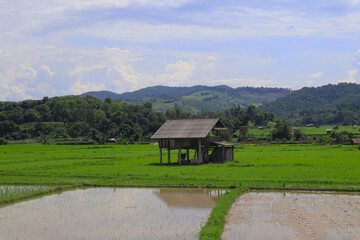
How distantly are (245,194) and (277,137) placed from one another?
66.6 meters

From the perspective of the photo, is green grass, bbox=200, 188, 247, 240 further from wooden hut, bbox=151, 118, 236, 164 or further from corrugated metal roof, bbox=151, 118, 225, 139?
wooden hut, bbox=151, 118, 236, 164

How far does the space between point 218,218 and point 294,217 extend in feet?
8.92

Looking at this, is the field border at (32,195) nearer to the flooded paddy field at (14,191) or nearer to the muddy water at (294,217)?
the flooded paddy field at (14,191)

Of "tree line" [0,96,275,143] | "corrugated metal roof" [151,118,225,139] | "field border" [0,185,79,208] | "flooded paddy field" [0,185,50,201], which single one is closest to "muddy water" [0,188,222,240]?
"field border" [0,185,79,208]

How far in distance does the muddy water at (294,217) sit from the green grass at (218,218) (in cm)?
22

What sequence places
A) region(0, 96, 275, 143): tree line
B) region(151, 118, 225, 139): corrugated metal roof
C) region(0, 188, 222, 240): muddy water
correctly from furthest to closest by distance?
region(0, 96, 275, 143): tree line, region(151, 118, 225, 139): corrugated metal roof, region(0, 188, 222, 240): muddy water

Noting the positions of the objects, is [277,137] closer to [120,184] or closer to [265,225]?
A: [120,184]

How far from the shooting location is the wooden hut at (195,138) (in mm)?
33688

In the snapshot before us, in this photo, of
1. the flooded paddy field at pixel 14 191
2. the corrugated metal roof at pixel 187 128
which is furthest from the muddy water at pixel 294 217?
the corrugated metal roof at pixel 187 128

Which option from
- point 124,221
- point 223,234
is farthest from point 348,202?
point 124,221

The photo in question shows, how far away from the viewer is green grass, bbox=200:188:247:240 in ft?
39.3

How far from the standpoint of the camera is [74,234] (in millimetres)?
12883

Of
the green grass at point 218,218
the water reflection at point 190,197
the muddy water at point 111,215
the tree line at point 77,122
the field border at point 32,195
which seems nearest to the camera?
the green grass at point 218,218

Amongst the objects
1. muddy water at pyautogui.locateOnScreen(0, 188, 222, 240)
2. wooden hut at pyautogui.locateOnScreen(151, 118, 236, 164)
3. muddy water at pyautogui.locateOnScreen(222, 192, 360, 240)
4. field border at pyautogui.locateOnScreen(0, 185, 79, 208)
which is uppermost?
wooden hut at pyautogui.locateOnScreen(151, 118, 236, 164)
